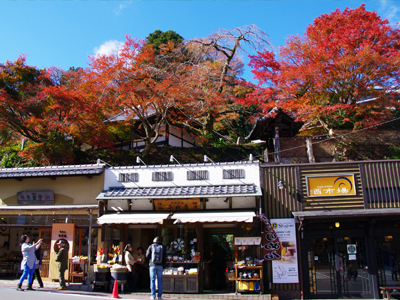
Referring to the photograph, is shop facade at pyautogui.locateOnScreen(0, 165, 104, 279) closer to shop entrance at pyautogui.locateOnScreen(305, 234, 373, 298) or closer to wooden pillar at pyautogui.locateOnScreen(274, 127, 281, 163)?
shop entrance at pyautogui.locateOnScreen(305, 234, 373, 298)

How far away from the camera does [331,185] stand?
41.5 ft

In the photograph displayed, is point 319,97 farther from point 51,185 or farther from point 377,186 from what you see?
point 51,185

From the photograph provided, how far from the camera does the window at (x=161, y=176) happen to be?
13932 mm

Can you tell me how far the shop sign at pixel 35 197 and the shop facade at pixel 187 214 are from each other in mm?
2700

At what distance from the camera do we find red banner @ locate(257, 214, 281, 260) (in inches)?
480

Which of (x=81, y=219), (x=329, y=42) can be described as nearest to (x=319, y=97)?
(x=329, y=42)

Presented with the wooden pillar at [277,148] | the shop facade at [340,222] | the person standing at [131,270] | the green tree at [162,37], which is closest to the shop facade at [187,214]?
the person standing at [131,270]

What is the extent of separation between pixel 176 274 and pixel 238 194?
389 cm

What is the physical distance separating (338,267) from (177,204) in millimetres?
6665

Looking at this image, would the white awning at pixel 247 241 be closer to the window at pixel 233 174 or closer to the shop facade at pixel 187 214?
the shop facade at pixel 187 214

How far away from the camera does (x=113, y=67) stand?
63.7 ft

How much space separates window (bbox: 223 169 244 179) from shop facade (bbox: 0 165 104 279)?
5457mm

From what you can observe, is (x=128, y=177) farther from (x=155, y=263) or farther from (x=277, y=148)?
(x=277, y=148)

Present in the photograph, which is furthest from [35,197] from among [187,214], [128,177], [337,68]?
[337,68]
